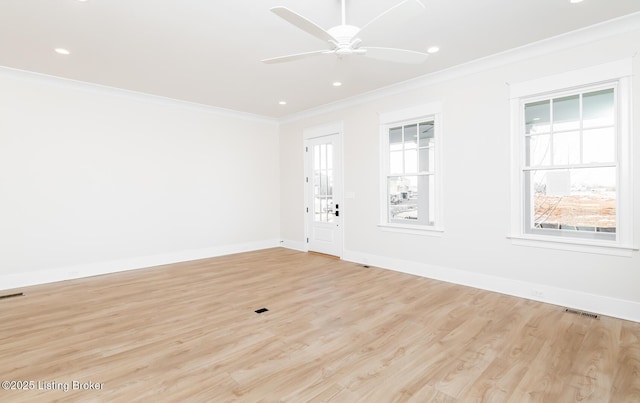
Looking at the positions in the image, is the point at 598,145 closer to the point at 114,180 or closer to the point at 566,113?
the point at 566,113

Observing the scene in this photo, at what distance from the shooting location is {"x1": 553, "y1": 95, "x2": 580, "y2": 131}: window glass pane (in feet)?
11.6

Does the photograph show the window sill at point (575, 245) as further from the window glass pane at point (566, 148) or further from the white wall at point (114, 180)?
the white wall at point (114, 180)

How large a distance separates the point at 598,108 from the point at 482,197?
→ 151 centimetres

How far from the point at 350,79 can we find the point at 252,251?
4097 mm

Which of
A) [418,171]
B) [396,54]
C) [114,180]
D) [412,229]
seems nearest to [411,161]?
[418,171]

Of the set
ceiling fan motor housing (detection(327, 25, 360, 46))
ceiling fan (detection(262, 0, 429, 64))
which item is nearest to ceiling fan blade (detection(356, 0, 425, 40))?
ceiling fan (detection(262, 0, 429, 64))

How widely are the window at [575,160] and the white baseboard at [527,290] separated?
588 millimetres

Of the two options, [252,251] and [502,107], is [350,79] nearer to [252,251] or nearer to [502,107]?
[502,107]

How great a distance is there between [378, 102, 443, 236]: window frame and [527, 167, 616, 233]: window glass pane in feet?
3.85

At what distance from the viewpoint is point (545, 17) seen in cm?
305

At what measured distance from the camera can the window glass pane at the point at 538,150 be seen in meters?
3.70

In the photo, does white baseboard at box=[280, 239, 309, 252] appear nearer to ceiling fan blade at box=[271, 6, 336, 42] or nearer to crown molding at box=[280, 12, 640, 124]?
crown molding at box=[280, 12, 640, 124]

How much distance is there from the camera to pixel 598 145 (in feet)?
11.1

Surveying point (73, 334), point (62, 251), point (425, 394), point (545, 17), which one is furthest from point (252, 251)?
point (545, 17)
